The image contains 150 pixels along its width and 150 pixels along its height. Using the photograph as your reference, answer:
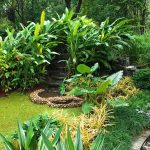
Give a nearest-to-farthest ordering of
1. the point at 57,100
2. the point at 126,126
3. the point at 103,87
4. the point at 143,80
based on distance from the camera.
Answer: the point at 126,126
the point at 103,87
the point at 57,100
the point at 143,80

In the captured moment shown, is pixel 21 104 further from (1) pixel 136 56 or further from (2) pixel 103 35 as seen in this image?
(1) pixel 136 56

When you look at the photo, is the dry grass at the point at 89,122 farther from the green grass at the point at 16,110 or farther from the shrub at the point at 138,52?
the shrub at the point at 138,52

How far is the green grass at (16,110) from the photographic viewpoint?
6105 millimetres

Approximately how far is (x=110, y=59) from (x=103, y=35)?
1.87 ft

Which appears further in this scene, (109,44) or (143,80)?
(109,44)

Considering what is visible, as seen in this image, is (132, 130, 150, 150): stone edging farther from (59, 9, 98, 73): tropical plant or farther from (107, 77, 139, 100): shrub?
(59, 9, 98, 73): tropical plant

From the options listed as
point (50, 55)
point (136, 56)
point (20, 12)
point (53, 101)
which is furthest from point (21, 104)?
point (20, 12)

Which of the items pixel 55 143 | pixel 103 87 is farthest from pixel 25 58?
pixel 55 143

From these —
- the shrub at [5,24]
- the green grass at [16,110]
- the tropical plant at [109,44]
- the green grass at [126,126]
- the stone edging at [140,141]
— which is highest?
the shrub at [5,24]

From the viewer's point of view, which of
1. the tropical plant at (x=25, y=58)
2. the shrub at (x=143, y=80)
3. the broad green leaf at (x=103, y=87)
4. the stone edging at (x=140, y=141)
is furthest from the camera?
the tropical plant at (x=25, y=58)

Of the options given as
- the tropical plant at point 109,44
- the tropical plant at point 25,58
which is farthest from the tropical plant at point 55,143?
the tropical plant at point 109,44

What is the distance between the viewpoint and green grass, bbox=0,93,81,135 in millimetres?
6105

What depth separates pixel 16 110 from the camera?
6.85 m

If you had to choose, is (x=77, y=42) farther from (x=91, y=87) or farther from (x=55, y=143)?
(x=55, y=143)
